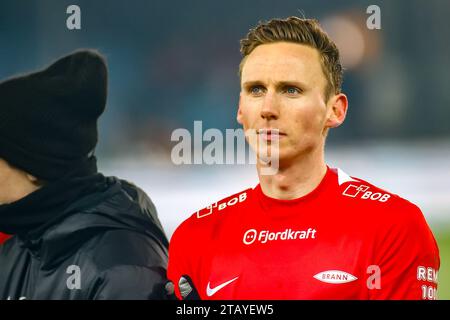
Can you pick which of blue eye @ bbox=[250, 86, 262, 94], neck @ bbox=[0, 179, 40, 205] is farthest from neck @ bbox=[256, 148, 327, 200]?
neck @ bbox=[0, 179, 40, 205]

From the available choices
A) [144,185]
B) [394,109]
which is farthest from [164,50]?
[394,109]

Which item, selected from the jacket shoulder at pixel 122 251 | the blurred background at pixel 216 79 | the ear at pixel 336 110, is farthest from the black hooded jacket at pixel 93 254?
the ear at pixel 336 110

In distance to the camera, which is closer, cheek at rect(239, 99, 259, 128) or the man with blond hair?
the man with blond hair

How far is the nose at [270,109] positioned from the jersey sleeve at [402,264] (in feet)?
1.67

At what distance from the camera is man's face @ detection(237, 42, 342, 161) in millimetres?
2355

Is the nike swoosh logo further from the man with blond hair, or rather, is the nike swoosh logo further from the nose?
the nose

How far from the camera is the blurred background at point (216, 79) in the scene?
2.68 meters

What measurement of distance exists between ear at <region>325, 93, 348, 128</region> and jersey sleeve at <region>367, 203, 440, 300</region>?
40 cm

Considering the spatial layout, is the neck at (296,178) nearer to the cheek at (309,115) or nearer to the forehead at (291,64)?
the cheek at (309,115)

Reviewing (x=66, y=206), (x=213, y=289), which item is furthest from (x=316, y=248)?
(x=66, y=206)

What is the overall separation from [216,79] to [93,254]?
817 millimetres

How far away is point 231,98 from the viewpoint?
2.74 metres

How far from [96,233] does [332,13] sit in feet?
3.98
